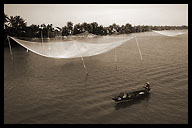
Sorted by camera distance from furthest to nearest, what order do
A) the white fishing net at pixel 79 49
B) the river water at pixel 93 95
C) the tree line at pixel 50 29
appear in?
the tree line at pixel 50 29 → the white fishing net at pixel 79 49 → the river water at pixel 93 95

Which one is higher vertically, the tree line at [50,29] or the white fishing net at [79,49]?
the tree line at [50,29]

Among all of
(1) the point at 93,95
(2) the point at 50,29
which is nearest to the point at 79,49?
(1) the point at 93,95

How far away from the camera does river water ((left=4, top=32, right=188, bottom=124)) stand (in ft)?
→ 30.2

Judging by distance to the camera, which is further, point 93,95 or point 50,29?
point 50,29

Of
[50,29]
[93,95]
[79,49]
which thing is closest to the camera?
[93,95]

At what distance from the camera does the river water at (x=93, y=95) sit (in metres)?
9.20

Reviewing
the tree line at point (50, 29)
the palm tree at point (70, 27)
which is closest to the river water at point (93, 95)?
the tree line at point (50, 29)

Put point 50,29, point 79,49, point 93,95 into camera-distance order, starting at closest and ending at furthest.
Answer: point 93,95 → point 79,49 → point 50,29

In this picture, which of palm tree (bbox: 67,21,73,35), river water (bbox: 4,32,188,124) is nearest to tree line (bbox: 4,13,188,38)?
palm tree (bbox: 67,21,73,35)

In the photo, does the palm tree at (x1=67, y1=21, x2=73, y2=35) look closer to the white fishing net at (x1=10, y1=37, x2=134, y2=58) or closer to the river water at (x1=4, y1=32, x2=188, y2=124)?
the river water at (x1=4, y1=32, x2=188, y2=124)

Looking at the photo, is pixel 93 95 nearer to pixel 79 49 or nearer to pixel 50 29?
pixel 79 49

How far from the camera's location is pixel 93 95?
1173 centimetres

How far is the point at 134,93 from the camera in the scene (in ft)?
36.2

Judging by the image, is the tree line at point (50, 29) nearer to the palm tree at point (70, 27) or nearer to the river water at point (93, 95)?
the palm tree at point (70, 27)
